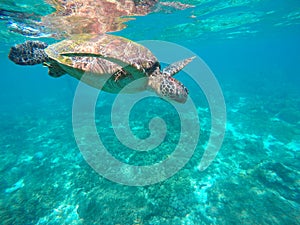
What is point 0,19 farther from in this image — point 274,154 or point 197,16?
point 274,154

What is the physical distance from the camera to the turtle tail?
6.11 m

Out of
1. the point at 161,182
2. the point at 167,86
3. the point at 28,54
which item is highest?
the point at 28,54

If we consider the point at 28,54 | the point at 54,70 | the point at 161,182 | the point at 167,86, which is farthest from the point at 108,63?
the point at 161,182

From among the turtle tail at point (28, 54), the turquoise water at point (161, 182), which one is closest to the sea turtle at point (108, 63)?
the turtle tail at point (28, 54)

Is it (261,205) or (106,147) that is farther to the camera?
(106,147)

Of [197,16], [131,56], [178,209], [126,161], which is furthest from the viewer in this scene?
[197,16]

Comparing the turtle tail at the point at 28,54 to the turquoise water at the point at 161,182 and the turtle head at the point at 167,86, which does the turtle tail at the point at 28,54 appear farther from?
the turquoise water at the point at 161,182

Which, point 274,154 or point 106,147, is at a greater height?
point 106,147

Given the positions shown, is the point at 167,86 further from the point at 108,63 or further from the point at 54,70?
the point at 54,70

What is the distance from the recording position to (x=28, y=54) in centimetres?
623

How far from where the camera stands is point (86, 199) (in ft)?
24.6

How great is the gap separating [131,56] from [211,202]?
672cm

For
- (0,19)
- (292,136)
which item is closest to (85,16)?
(0,19)

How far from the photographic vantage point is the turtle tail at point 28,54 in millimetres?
6113
